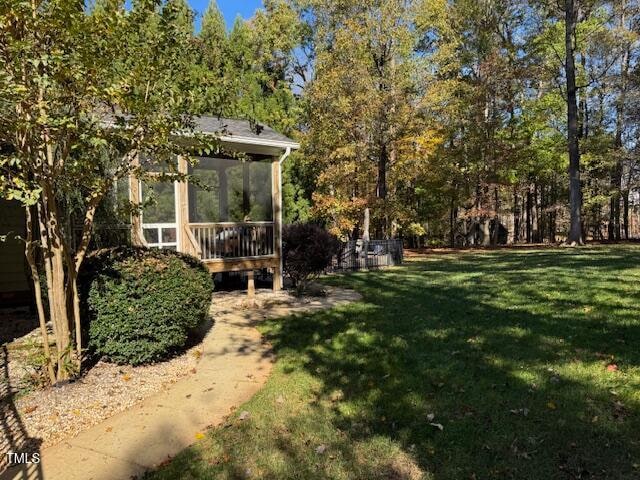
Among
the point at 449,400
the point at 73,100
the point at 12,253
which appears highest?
the point at 73,100

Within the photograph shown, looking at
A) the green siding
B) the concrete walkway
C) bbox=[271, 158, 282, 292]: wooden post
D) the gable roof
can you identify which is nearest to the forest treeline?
the gable roof

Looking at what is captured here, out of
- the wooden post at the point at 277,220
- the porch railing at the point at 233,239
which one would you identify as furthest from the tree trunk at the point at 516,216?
the porch railing at the point at 233,239

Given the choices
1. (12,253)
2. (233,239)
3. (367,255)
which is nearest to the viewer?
(12,253)

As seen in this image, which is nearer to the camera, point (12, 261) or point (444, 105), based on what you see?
point (12, 261)

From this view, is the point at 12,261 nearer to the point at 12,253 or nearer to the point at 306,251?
the point at 12,253

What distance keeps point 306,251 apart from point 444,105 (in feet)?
41.6

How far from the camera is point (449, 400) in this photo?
3.56 meters

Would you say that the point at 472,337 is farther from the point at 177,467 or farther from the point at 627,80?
the point at 627,80

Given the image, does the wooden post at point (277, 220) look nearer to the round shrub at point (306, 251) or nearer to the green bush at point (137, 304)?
the round shrub at point (306, 251)

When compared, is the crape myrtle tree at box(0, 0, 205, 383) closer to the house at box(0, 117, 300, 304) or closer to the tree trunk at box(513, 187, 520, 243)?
the house at box(0, 117, 300, 304)

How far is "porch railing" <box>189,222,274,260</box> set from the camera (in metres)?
8.95

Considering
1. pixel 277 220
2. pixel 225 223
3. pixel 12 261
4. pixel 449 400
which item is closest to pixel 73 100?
pixel 449 400

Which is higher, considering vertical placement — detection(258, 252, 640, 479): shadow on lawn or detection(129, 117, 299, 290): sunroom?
detection(129, 117, 299, 290): sunroom

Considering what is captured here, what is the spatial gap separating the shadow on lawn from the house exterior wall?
5.15m
